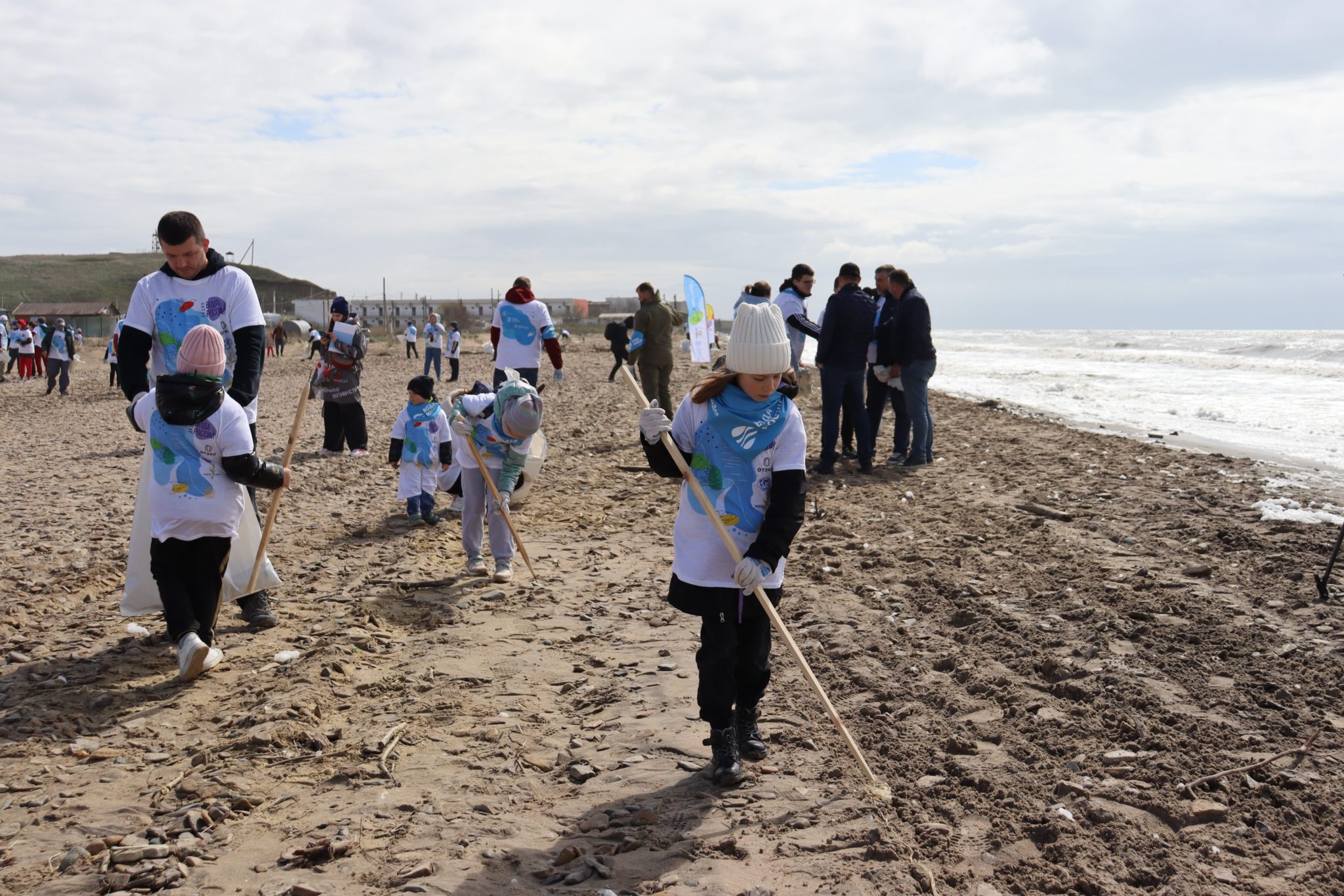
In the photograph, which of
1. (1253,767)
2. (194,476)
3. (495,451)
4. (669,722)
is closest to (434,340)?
(495,451)

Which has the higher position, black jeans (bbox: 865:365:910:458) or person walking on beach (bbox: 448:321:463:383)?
person walking on beach (bbox: 448:321:463:383)

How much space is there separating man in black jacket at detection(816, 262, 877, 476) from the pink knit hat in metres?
7.05

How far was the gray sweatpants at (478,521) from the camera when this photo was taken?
719 cm

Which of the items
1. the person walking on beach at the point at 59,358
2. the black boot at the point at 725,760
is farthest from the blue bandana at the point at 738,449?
the person walking on beach at the point at 59,358

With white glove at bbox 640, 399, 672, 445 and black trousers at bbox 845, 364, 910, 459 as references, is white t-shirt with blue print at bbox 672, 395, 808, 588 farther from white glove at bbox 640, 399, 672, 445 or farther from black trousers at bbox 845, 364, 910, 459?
black trousers at bbox 845, 364, 910, 459

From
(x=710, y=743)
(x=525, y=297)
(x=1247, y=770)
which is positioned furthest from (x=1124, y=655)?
(x=525, y=297)

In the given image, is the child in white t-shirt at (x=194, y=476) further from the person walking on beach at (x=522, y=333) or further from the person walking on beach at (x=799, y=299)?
the person walking on beach at (x=799, y=299)

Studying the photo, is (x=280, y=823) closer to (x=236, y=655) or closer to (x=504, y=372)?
(x=236, y=655)

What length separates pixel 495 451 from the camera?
7094mm

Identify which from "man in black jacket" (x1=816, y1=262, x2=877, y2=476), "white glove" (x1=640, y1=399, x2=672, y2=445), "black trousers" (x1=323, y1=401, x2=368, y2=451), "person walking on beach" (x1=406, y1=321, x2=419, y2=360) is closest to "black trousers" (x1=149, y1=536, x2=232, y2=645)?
"white glove" (x1=640, y1=399, x2=672, y2=445)

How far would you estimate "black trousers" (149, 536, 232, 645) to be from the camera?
16.6 feet

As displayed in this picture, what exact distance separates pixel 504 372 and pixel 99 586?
3297 mm

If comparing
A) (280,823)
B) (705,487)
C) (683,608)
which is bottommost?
(280,823)

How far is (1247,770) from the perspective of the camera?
4.09 m
